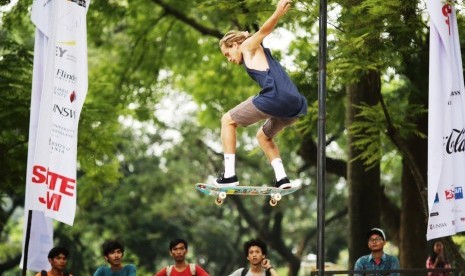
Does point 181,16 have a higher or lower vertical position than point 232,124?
higher

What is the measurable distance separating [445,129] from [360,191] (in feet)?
19.8

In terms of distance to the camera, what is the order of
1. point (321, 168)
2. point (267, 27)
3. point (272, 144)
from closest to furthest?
point (321, 168) → point (267, 27) → point (272, 144)

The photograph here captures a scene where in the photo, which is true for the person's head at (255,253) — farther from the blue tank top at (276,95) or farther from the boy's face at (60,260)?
the boy's face at (60,260)

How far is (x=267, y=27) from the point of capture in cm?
700

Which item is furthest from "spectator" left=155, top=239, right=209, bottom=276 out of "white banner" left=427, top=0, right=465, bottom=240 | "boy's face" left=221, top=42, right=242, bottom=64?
"white banner" left=427, top=0, right=465, bottom=240

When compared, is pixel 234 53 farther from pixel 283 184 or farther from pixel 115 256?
pixel 115 256

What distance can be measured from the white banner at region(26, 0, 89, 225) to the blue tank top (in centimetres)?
182

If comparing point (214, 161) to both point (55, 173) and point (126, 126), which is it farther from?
point (55, 173)

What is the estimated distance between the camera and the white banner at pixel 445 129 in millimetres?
7527

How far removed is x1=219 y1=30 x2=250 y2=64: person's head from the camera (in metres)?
7.32

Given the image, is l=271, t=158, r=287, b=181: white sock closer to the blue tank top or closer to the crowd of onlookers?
the blue tank top

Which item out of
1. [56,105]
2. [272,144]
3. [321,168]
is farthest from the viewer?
[56,105]

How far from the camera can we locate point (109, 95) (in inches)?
639

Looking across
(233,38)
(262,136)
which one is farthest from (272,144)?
(233,38)
